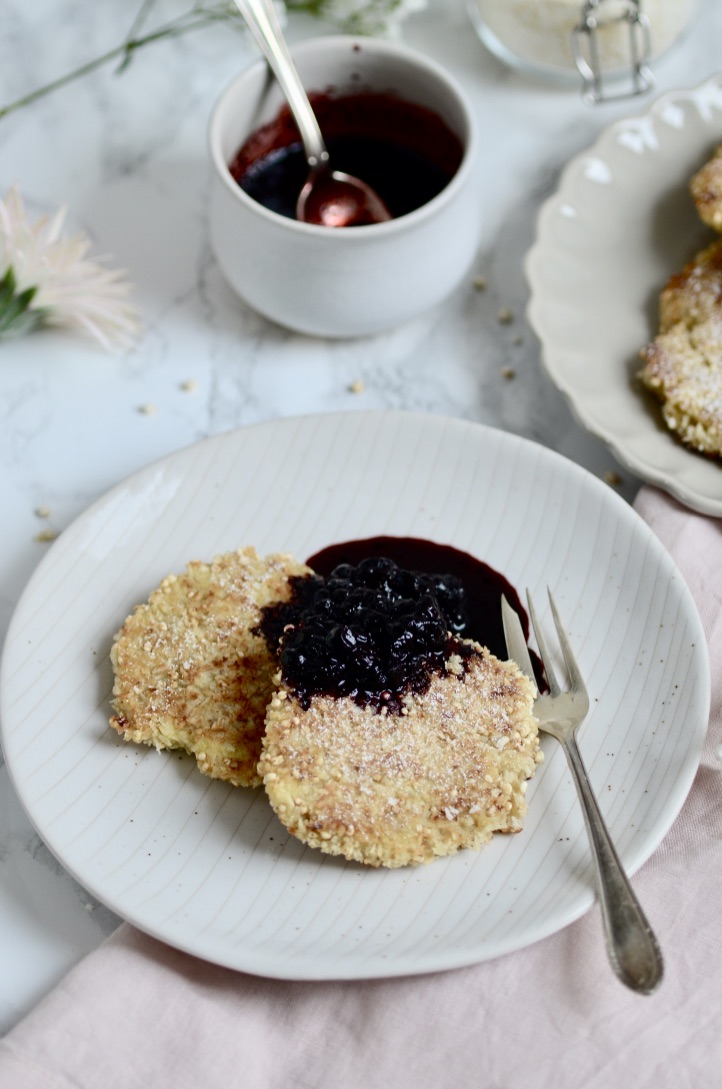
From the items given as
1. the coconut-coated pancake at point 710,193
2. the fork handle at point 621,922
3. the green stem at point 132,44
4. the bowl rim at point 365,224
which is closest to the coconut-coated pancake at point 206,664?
the fork handle at point 621,922

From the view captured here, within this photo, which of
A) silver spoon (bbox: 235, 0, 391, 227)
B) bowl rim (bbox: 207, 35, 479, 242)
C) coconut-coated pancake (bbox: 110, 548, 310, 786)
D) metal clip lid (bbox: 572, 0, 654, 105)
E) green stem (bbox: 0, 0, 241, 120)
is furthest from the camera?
green stem (bbox: 0, 0, 241, 120)

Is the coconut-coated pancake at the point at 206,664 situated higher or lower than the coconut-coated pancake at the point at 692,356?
higher

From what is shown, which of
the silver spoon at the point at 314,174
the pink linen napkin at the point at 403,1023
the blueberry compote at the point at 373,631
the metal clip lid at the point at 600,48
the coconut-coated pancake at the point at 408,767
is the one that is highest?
the silver spoon at the point at 314,174

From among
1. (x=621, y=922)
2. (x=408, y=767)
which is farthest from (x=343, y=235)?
(x=621, y=922)

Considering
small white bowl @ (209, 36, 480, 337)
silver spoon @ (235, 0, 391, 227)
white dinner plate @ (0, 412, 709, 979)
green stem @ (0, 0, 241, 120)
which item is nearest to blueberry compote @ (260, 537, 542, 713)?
white dinner plate @ (0, 412, 709, 979)

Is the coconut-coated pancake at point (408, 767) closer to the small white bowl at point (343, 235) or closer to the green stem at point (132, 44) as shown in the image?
the small white bowl at point (343, 235)

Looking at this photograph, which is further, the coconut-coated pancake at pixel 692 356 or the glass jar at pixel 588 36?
the glass jar at pixel 588 36

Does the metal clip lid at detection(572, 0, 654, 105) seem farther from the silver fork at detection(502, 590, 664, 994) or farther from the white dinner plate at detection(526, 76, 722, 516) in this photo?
the silver fork at detection(502, 590, 664, 994)
